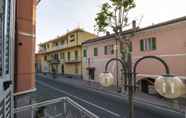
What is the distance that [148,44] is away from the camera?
1820 cm

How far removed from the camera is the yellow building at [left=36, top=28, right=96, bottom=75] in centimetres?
3320

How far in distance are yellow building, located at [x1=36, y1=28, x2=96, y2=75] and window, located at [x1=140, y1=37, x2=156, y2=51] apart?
1497 cm

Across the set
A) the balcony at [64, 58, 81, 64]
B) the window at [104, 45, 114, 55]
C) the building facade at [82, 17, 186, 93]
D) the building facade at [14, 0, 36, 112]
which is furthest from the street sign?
the balcony at [64, 58, 81, 64]

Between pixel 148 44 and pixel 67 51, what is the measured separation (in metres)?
22.2

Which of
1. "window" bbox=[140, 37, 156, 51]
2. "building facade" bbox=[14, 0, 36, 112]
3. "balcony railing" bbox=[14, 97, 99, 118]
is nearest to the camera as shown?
"balcony railing" bbox=[14, 97, 99, 118]

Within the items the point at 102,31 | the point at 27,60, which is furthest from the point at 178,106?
the point at 27,60

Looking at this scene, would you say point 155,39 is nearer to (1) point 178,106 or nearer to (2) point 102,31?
(2) point 102,31

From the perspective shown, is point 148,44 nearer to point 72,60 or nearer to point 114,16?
point 114,16

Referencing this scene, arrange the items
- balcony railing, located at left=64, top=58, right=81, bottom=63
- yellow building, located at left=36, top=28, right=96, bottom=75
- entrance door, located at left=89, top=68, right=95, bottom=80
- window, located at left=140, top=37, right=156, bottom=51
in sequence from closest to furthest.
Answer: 1. window, located at left=140, top=37, right=156, bottom=51
2. entrance door, located at left=89, top=68, right=95, bottom=80
3. balcony railing, located at left=64, top=58, right=81, bottom=63
4. yellow building, located at left=36, top=28, right=96, bottom=75

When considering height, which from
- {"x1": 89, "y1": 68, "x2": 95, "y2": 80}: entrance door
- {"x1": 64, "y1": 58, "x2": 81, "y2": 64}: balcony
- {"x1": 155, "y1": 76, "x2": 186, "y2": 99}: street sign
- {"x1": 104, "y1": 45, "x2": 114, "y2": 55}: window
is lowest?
{"x1": 89, "y1": 68, "x2": 95, "y2": 80}: entrance door

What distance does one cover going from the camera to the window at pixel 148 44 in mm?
17609

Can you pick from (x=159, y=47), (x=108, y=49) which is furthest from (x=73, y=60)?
(x=159, y=47)

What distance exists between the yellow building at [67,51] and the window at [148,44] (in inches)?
589

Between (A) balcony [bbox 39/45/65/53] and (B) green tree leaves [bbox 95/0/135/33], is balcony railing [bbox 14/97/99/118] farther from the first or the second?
(A) balcony [bbox 39/45/65/53]
